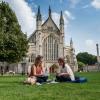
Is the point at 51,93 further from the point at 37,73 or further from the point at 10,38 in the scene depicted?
the point at 10,38

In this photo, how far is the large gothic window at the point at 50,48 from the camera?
304ft

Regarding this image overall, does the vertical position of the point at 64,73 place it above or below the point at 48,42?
below

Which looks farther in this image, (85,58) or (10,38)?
(85,58)

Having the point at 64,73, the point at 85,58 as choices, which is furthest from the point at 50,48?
the point at 64,73

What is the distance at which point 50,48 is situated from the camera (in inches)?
3671

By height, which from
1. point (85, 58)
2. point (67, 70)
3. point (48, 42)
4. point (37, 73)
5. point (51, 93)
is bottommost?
point (51, 93)

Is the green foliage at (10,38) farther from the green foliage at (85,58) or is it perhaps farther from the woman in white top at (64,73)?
the green foliage at (85,58)

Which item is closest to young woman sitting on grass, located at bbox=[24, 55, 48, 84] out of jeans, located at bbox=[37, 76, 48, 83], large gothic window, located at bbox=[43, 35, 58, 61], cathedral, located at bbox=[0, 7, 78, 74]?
jeans, located at bbox=[37, 76, 48, 83]

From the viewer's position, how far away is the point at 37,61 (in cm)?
1675

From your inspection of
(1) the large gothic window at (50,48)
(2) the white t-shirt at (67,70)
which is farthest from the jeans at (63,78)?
(1) the large gothic window at (50,48)

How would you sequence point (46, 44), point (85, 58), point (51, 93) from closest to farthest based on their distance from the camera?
point (51, 93), point (46, 44), point (85, 58)

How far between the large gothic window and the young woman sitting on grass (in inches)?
2958

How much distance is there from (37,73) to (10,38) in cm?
3065

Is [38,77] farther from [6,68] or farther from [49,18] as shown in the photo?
[49,18]
